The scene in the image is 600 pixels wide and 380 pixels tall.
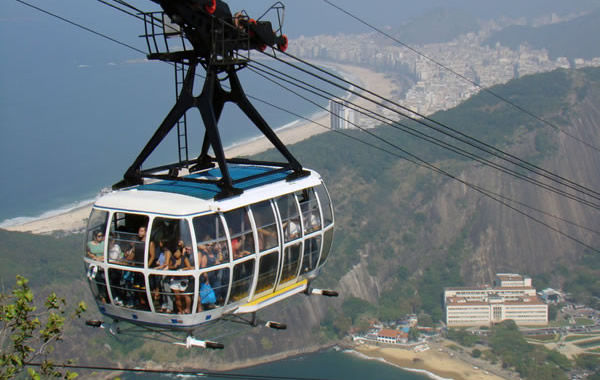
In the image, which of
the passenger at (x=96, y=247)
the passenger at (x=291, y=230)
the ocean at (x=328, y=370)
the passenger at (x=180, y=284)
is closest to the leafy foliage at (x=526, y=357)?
the ocean at (x=328, y=370)

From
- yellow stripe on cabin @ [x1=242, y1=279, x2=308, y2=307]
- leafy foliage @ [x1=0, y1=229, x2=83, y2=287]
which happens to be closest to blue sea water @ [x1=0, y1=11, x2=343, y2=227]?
leafy foliage @ [x1=0, y1=229, x2=83, y2=287]

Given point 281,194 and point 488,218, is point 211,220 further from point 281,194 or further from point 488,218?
point 488,218

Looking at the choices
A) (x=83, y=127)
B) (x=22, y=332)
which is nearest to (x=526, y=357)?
(x=22, y=332)

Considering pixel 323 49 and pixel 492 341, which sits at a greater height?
pixel 323 49

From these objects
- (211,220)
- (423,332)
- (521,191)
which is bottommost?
(423,332)

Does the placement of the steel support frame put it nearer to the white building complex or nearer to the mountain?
Result: the mountain

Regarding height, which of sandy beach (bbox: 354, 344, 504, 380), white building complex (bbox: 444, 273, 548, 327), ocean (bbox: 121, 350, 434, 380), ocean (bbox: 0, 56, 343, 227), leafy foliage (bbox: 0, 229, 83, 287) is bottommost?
ocean (bbox: 121, 350, 434, 380)

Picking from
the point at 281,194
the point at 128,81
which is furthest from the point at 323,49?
the point at 281,194
